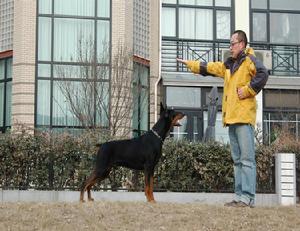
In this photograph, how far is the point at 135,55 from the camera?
2302 cm

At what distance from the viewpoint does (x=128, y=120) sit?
2052 centimetres

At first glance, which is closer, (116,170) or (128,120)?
(116,170)

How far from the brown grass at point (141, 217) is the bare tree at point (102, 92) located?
491 inches

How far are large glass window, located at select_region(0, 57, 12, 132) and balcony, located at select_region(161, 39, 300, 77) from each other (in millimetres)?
6158

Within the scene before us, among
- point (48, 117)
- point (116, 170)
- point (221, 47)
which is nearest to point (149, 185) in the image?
point (116, 170)

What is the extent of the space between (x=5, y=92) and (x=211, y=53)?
855 cm

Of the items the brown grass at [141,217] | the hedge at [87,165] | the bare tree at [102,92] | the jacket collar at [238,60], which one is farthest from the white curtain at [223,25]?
the brown grass at [141,217]

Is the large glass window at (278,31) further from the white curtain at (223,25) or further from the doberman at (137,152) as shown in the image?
the doberman at (137,152)

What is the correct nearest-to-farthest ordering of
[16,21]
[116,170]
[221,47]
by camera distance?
[116,170] → [16,21] → [221,47]

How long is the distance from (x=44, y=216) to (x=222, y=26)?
64.7ft

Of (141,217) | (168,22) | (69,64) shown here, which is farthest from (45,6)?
(141,217)

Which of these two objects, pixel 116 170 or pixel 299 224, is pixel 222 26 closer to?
pixel 116 170

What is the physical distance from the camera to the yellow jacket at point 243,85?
7.64 meters

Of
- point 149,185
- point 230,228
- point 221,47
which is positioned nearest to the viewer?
point 230,228
